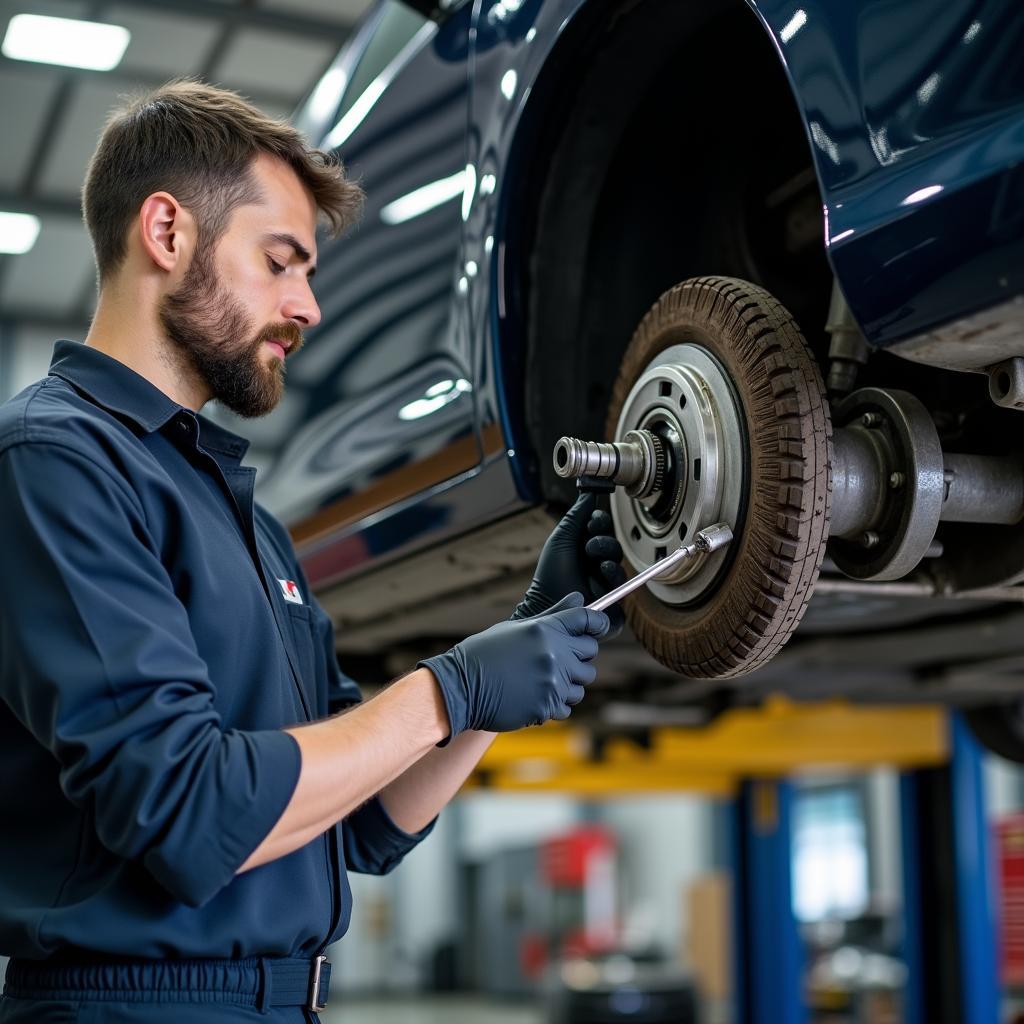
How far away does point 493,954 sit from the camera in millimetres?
15211

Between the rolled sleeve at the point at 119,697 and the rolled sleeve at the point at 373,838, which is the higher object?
the rolled sleeve at the point at 119,697

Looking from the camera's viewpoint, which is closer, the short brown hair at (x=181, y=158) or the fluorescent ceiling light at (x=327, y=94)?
the short brown hair at (x=181, y=158)

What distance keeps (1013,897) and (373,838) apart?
3.28 metres

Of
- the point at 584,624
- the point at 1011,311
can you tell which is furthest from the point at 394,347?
the point at 1011,311

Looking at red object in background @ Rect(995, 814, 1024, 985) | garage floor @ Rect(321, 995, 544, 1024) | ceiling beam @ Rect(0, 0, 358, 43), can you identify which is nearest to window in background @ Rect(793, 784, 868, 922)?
garage floor @ Rect(321, 995, 544, 1024)

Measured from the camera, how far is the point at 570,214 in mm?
1556

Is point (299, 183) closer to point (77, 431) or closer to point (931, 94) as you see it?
point (77, 431)

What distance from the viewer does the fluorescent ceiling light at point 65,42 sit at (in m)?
6.39

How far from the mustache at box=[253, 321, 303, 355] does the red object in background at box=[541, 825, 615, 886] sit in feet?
41.9

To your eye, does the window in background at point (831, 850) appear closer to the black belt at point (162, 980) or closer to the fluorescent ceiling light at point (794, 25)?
the black belt at point (162, 980)

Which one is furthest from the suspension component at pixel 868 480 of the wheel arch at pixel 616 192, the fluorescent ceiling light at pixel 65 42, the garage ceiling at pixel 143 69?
the fluorescent ceiling light at pixel 65 42

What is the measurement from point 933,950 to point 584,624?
13.8 feet

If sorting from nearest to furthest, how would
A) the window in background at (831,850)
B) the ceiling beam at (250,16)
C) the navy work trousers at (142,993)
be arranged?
the navy work trousers at (142,993), the ceiling beam at (250,16), the window in background at (831,850)

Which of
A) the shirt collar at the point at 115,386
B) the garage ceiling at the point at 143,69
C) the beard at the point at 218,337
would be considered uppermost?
the garage ceiling at the point at 143,69
